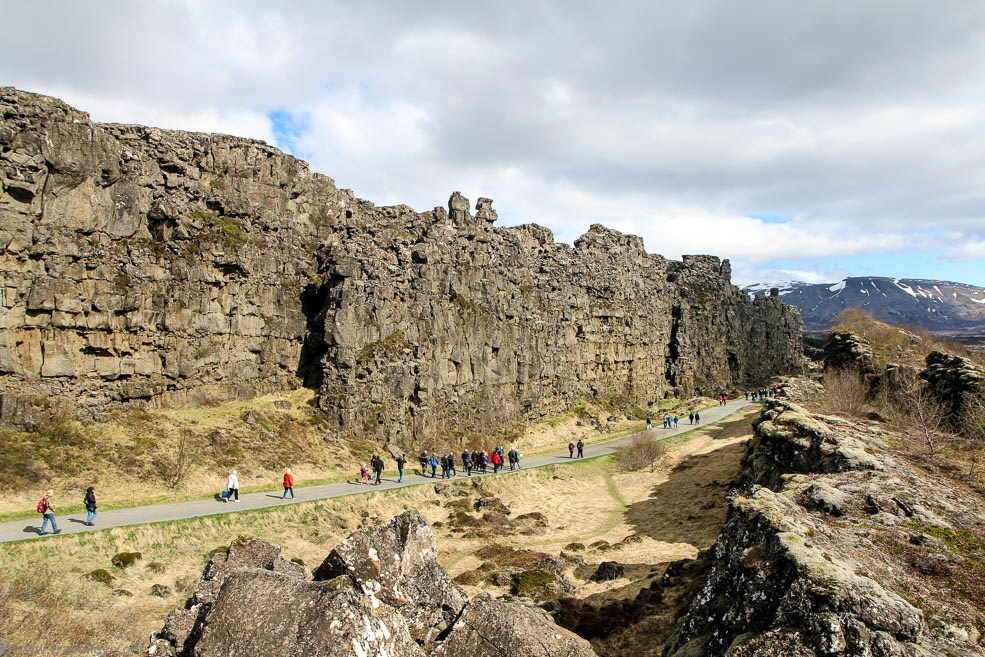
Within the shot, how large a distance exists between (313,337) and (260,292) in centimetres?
600

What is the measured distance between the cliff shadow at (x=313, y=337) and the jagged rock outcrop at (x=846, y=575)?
41557 mm

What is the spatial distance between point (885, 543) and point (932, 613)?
3353mm

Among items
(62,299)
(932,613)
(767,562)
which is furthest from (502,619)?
(62,299)

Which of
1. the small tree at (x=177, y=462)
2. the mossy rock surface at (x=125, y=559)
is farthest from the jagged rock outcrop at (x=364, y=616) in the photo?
the small tree at (x=177, y=462)

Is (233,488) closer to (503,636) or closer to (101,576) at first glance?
(101,576)

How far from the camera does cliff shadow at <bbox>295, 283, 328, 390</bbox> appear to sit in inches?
2019

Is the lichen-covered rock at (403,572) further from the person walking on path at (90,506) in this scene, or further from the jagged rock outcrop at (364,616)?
the person walking on path at (90,506)

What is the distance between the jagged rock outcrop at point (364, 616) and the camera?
8750 mm

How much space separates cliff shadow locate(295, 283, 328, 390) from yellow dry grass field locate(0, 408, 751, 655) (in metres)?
17.1

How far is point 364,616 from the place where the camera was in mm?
8930

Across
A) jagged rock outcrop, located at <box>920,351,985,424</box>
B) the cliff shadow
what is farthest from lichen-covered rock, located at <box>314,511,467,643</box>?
the cliff shadow

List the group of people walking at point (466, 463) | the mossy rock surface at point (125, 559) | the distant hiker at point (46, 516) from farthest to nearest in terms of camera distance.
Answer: the group of people walking at point (466, 463), the distant hiker at point (46, 516), the mossy rock surface at point (125, 559)

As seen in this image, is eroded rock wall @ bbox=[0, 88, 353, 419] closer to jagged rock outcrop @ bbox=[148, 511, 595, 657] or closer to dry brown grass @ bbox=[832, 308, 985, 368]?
jagged rock outcrop @ bbox=[148, 511, 595, 657]

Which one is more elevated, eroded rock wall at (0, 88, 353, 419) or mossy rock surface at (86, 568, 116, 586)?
eroded rock wall at (0, 88, 353, 419)
